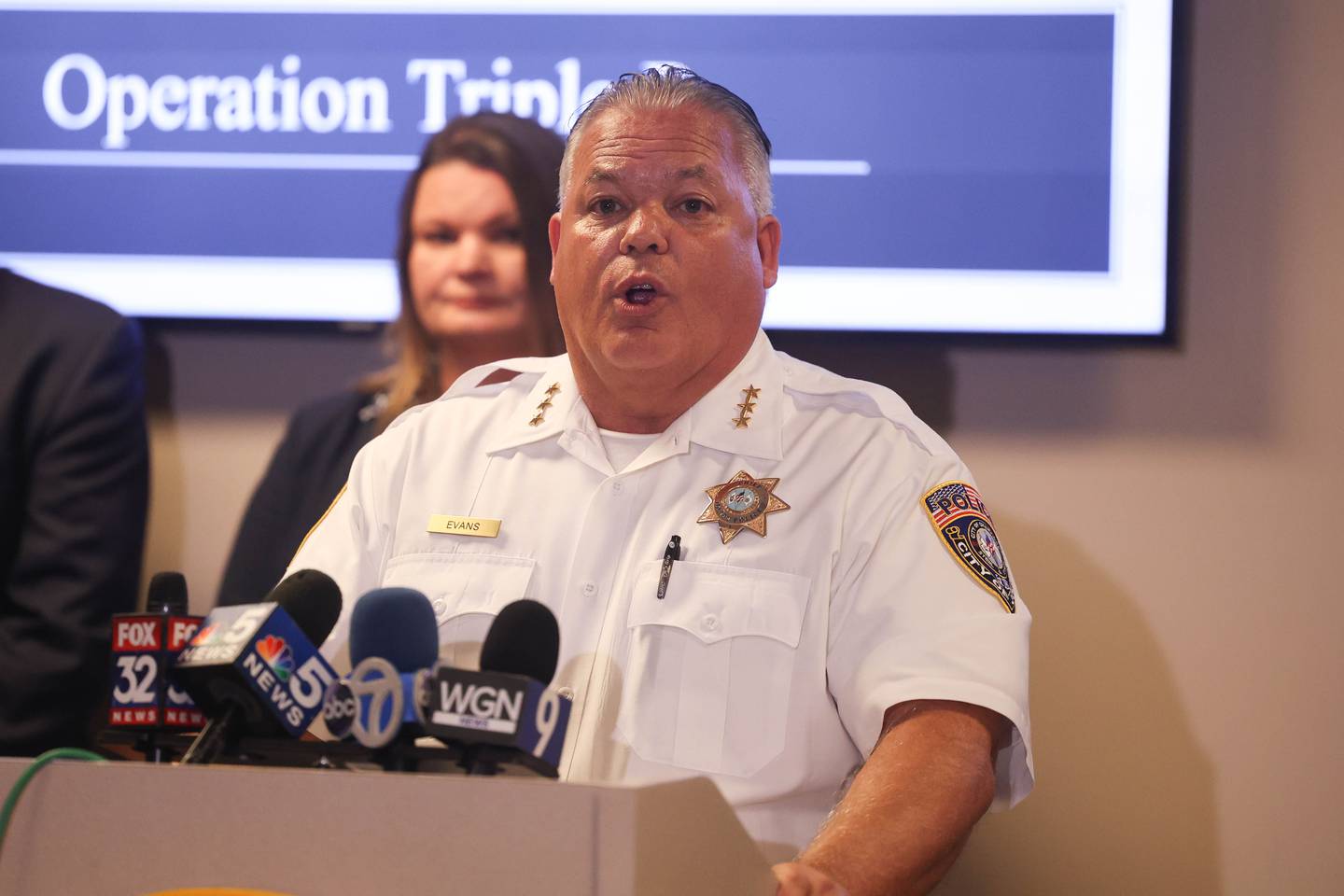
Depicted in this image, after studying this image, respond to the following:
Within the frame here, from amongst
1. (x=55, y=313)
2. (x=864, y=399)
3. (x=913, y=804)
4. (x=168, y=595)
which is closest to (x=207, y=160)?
(x=55, y=313)

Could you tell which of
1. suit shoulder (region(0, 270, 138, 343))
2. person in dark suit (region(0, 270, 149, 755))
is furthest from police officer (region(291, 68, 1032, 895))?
suit shoulder (region(0, 270, 138, 343))

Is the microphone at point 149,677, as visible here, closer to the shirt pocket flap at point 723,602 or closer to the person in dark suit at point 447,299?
the shirt pocket flap at point 723,602

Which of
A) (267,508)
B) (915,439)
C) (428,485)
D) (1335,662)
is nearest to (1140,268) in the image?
(1335,662)

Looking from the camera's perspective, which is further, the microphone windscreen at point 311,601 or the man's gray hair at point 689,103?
the man's gray hair at point 689,103

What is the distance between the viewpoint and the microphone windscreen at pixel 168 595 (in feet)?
4.22

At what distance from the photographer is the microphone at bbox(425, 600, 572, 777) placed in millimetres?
1089

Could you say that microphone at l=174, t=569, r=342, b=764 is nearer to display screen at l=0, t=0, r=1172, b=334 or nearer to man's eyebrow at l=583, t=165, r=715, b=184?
man's eyebrow at l=583, t=165, r=715, b=184

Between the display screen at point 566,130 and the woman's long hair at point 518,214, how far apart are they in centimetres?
10

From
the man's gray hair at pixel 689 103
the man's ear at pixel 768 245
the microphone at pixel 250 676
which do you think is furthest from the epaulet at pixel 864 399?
the microphone at pixel 250 676

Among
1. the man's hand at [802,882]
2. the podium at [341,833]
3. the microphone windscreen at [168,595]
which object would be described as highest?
the microphone windscreen at [168,595]

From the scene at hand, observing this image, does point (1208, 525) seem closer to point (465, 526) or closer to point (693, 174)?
point (693, 174)

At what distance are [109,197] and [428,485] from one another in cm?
152

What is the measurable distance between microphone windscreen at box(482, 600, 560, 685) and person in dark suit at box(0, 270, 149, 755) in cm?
185

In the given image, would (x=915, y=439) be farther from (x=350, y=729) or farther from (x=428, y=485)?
(x=350, y=729)
